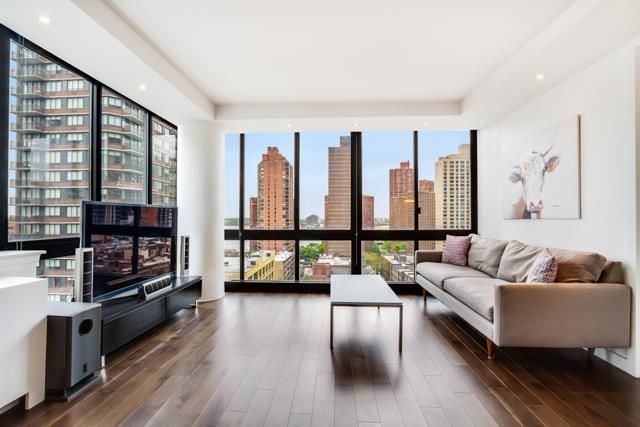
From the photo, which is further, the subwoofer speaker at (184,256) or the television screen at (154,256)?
the subwoofer speaker at (184,256)

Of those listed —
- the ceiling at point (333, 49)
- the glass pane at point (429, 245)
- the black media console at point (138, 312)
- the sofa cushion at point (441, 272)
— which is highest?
the ceiling at point (333, 49)

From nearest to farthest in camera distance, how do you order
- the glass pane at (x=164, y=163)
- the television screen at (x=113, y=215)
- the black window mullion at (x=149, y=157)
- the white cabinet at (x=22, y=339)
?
the white cabinet at (x=22, y=339) → the television screen at (x=113, y=215) → the black window mullion at (x=149, y=157) → the glass pane at (x=164, y=163)

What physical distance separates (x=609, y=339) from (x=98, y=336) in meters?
3.82

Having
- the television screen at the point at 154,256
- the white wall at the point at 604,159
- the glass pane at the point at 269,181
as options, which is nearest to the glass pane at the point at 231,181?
the glass pane at the point at 269,181

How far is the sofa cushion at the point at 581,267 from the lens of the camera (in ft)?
8.30

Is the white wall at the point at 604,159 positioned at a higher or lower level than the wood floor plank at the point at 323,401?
higher

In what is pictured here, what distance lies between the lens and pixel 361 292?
312 cm

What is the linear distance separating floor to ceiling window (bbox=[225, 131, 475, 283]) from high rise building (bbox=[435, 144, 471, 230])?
0.02 metres

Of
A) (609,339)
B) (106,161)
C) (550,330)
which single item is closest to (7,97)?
(106,161)

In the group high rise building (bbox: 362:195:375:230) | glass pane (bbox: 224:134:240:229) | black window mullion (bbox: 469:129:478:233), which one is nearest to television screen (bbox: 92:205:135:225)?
glass pane (bbox: 224:134:240:229)

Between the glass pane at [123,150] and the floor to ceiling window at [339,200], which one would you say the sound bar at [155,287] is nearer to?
the glass pane at [123,150]

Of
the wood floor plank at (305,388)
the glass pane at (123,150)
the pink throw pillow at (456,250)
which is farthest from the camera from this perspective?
the pink throw pillow at (456,250)

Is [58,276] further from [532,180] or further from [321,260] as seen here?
[532,180]

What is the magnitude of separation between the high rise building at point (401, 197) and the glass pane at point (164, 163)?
334 centimetres
